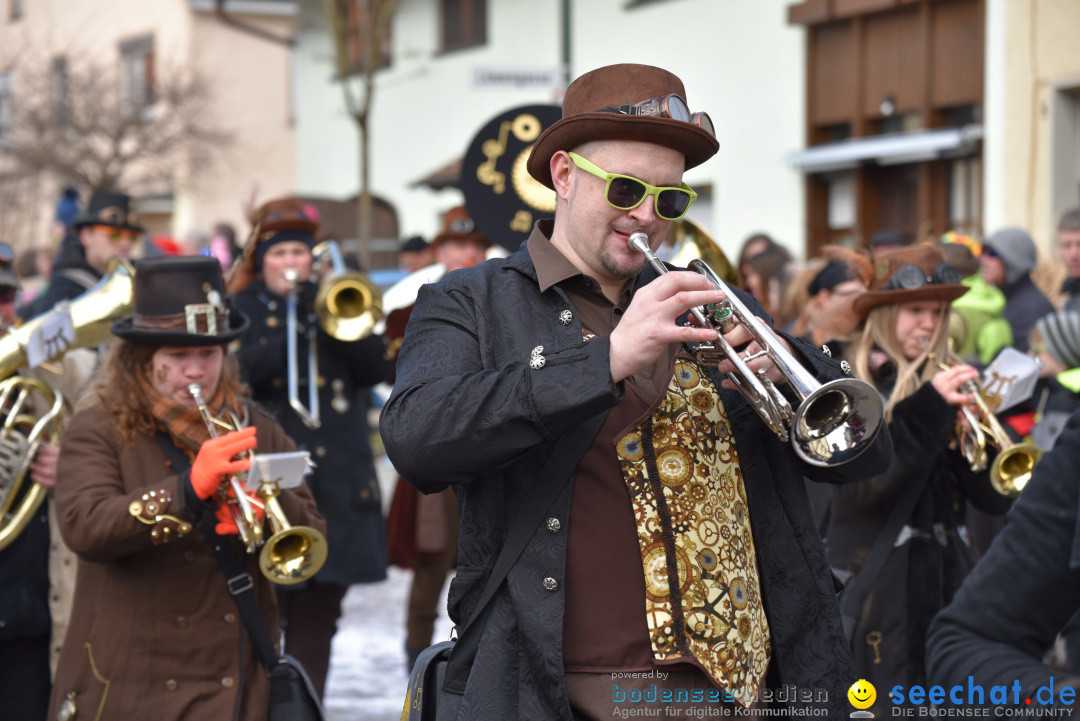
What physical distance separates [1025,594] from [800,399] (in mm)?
555

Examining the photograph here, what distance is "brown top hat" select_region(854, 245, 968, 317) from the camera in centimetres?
473

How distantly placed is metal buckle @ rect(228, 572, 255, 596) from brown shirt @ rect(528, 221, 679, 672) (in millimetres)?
1544

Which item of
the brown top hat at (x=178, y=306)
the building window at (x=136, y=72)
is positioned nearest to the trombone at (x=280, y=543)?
the brown top hat at (x=178, y=306)

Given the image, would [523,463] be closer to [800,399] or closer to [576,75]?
[800,399]

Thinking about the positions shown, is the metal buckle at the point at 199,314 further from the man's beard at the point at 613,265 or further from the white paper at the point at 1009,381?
the white paper at the point at 1009,381

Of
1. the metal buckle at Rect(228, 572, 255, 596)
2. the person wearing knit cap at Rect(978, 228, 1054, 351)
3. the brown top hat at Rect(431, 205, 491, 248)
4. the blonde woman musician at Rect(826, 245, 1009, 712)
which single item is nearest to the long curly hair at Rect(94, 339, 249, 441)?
the metal buckle at Rect(228, 572, 255, 596)

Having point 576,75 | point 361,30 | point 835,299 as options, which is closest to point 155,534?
point 835,299

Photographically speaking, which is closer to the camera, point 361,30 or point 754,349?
point 754,349

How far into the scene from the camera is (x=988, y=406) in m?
4.71

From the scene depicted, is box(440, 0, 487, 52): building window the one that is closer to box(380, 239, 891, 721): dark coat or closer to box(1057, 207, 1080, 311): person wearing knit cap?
box(1057, 207, 1080, 311): person wearing knit cap

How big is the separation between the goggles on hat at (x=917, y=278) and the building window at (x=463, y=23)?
17.2m

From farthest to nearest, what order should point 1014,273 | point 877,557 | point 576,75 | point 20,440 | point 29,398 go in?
point 576,75 < point 1014,273 < point 29,398 < point 20,440 < point 877,557

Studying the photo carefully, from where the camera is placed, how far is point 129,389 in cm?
407

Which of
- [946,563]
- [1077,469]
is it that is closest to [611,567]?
[1077,469]
